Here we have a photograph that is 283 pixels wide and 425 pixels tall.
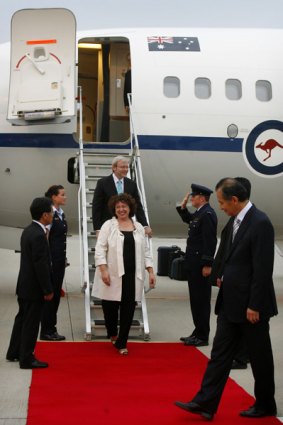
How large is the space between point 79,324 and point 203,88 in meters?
4.23

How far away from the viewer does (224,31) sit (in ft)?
44.9

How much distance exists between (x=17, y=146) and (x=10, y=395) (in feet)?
20.1

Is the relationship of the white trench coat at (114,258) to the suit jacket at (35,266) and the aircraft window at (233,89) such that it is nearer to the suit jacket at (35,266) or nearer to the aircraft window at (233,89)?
the suit jacket at (35,266)

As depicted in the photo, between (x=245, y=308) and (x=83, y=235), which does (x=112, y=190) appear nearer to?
(x=83, y=235)

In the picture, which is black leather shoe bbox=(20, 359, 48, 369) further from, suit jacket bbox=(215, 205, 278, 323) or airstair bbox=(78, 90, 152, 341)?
suit jacket bbox=(215, 205, 278, 323)

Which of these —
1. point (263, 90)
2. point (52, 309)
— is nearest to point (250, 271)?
point (52, 309)

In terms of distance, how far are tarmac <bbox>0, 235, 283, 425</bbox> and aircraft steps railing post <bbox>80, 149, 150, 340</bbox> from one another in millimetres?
204

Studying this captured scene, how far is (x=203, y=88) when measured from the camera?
42.9 feet

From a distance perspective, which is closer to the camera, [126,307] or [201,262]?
[126,307]

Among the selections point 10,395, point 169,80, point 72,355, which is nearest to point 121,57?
point 169,80

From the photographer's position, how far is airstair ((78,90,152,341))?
10141 mm

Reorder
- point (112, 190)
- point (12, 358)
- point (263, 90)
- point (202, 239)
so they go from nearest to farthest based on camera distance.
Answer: point (12, 358), point (202, 239), point (112, 190), point (263, 90)

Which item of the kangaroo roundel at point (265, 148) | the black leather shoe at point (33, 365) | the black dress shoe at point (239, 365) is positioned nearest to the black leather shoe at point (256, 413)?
the black dress shoe at point (239, 365)

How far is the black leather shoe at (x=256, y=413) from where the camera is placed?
6.58m
